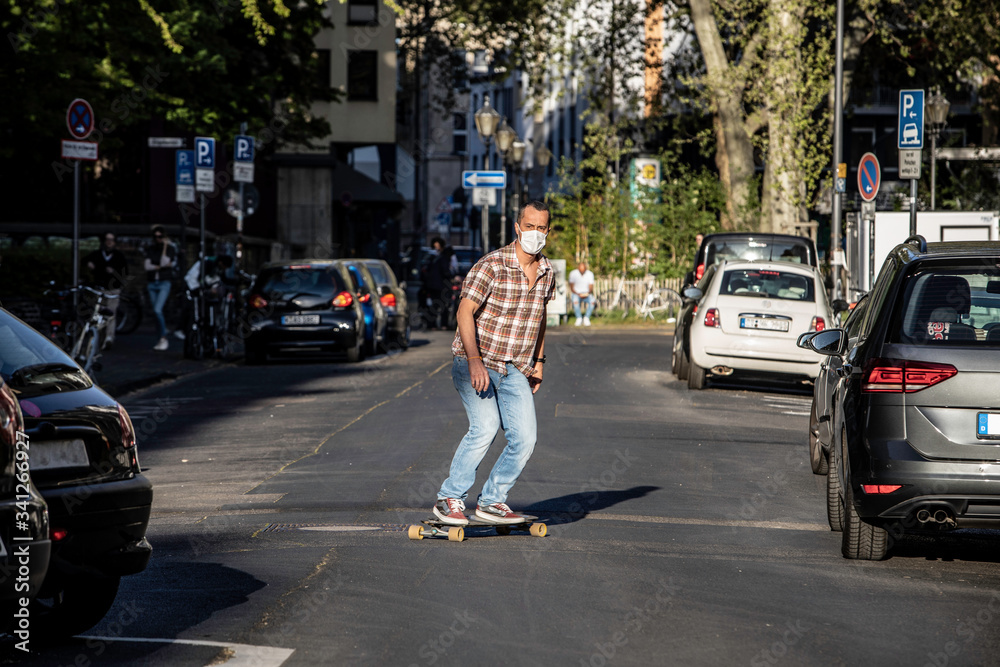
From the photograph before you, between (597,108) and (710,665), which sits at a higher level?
(597,108)

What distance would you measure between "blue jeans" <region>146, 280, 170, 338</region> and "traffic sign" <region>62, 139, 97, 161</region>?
7.99 meters

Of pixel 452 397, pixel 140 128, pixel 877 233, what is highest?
pixel 140 128

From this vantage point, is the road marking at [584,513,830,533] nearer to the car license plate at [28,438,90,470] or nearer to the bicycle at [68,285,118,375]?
the car license plate at [28,438,90,470]

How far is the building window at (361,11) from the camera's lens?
5541cm

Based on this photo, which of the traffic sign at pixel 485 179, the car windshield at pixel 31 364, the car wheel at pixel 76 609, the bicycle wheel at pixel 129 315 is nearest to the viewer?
the car windshield at pixel 31 364

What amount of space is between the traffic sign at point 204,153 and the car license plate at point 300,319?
3.27 m

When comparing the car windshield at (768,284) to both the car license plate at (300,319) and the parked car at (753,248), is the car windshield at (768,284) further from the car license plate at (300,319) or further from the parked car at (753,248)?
the car license plate at (300,319)

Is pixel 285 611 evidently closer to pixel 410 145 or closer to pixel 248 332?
pixel 248 332

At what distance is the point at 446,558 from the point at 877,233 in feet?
59.2

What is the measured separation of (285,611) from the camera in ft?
20.7

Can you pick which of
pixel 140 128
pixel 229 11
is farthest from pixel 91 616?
pixel 140 128

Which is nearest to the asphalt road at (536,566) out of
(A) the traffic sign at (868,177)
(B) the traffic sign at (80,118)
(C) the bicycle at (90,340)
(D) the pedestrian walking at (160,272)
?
(B) the traffic sign at (80,118)

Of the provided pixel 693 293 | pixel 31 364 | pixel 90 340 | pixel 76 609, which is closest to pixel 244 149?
pixel 90 340

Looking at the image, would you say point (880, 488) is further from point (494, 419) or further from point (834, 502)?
point (494, 419)
